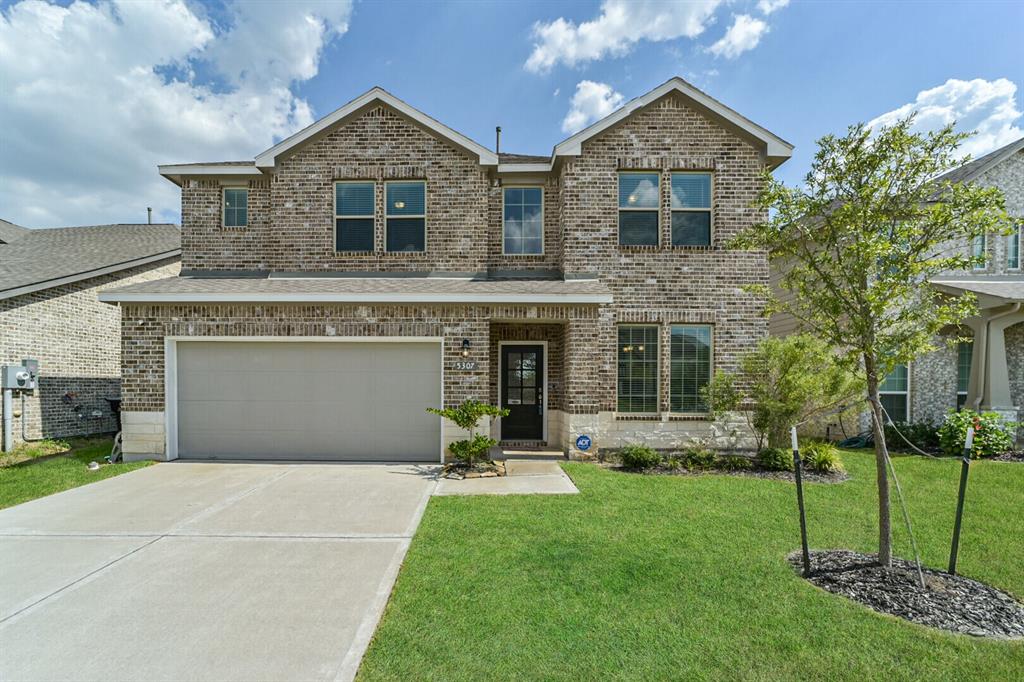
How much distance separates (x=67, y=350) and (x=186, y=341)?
5.06 m

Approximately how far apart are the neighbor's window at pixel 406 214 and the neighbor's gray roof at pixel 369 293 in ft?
4.29

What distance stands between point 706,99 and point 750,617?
31.6 feet

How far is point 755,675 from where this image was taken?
9.46ft

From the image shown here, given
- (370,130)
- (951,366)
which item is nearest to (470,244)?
(370,130)

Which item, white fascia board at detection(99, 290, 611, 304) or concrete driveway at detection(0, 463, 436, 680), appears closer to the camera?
concrete driveway at detection(0, 463, 436, 680)

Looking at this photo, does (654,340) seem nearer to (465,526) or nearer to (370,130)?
(465,526)

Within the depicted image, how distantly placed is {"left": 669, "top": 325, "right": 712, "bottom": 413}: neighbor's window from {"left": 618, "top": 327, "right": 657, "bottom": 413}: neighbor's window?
1.35 feet

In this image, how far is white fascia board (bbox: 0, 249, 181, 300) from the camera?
33.3ft

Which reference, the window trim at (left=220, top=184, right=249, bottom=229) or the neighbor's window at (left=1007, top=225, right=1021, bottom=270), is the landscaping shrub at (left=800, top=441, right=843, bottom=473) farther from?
the window trim at (left=220, top=184, right=249, bottom=229)

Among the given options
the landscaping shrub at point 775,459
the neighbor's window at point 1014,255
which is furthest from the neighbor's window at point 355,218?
the neighbor's window at point 1014,255

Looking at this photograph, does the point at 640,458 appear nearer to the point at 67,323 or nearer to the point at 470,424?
the point at 470,424

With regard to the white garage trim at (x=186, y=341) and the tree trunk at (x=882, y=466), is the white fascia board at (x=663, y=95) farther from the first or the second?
the tree trunk at (x=882, y=466)

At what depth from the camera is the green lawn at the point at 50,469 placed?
6895 millimetres

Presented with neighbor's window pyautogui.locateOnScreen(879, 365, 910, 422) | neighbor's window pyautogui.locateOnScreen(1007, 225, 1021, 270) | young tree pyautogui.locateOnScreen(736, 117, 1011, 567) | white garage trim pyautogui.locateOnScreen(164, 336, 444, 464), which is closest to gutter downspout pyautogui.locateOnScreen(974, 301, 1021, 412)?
neighbor's window pyautogui.locateOnScreen(879, 365, 910, 422)
